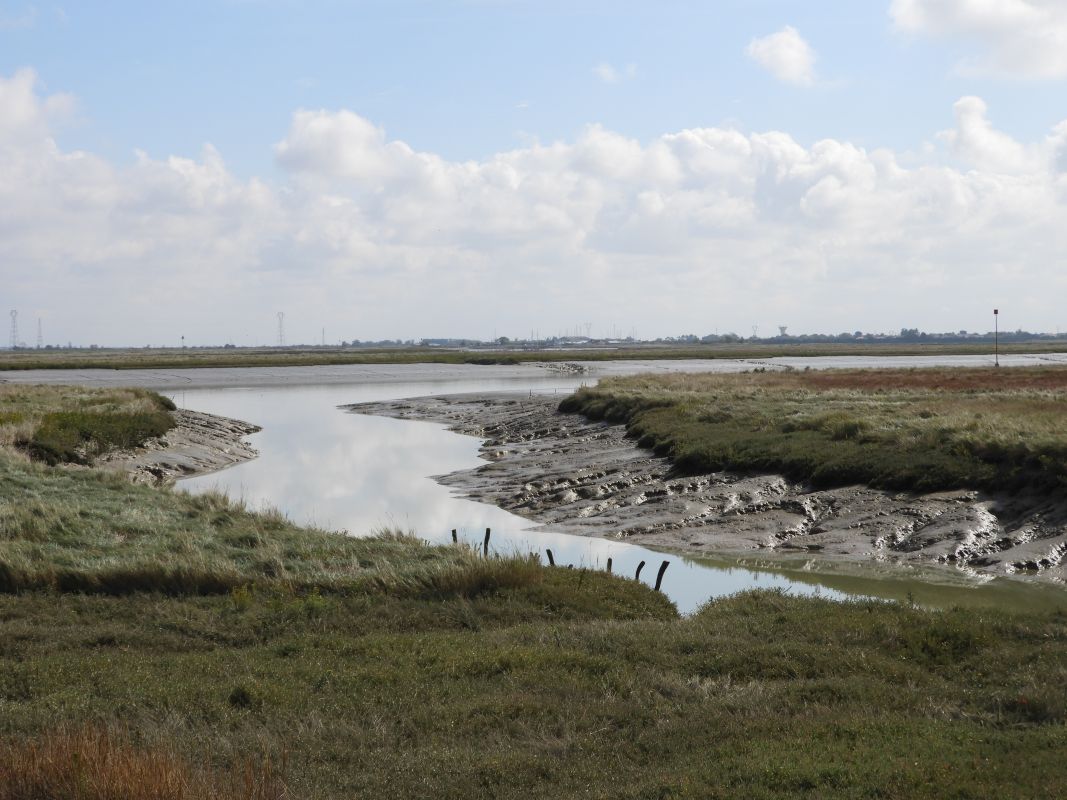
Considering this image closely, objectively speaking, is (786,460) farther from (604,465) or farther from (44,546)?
(44,546)

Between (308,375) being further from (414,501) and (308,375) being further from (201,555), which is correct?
(201,555)

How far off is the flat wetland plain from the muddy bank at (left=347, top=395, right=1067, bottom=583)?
7.92 meters

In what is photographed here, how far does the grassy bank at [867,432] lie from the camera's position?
29.8 metres

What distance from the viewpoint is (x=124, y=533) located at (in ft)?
75.0

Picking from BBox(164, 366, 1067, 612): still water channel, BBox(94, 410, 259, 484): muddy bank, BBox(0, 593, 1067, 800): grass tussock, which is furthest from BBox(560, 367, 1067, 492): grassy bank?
BBox(94, 410, 259, 484): muddy bank

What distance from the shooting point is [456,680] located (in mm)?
13141

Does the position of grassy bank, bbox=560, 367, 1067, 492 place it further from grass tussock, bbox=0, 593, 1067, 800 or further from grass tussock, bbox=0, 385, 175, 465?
grass tussock, bbox=0, 385, 175, 465

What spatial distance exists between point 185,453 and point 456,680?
38055mm

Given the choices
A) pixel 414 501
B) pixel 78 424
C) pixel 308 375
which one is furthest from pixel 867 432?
pixel 308 375

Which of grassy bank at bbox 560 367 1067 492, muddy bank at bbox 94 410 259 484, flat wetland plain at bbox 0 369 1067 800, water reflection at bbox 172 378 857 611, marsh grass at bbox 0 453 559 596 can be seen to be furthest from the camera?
muddy bank at bbox 94 410 259 484

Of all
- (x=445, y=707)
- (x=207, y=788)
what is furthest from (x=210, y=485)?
(x=207, y=788)

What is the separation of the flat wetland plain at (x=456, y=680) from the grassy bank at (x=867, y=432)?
14040 mm

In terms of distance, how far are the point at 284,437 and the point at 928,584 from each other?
41.8m

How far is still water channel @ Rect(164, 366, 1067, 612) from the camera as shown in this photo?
22234mm
